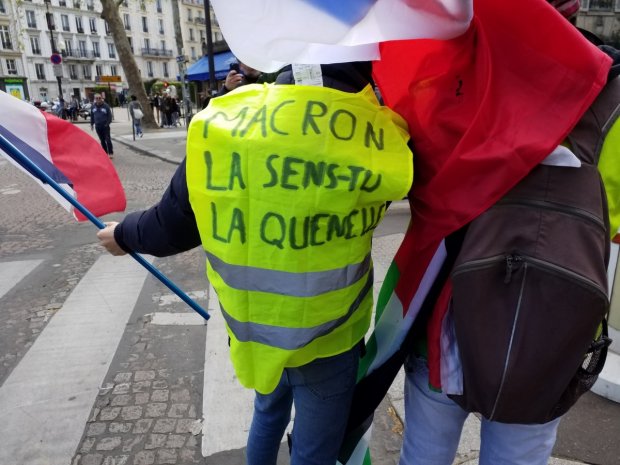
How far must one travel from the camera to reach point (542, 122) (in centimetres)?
102

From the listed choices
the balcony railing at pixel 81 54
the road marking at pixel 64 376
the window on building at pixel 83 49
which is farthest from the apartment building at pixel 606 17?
the window on building at pixel 83 49

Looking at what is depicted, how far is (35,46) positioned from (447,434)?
67.1 meters

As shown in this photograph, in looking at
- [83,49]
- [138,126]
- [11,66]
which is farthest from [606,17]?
[83,49]

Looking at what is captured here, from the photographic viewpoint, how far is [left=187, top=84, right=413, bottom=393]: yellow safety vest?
107cm

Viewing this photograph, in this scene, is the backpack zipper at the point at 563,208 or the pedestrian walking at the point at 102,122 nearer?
the backpack zipper at the point at 563,208

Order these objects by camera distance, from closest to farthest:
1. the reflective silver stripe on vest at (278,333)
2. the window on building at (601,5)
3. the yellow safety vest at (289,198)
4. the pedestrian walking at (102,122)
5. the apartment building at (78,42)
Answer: the yellow safety vest at (289,198)
the reflective silver stripe on vest at (278,333)
the window on building at (601,5)
the pedestrian walking at (102,122)
the apartment building at (78,42)

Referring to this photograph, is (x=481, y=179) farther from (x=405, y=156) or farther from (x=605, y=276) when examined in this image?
(x=605, y=276)

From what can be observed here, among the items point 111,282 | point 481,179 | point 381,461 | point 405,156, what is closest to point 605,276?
point 481,179

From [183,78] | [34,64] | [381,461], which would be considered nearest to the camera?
[381,461]

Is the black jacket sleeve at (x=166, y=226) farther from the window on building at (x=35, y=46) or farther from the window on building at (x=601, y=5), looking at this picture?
the window on building at (x=35, y=46)

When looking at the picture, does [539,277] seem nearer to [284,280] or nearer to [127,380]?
[284,280]

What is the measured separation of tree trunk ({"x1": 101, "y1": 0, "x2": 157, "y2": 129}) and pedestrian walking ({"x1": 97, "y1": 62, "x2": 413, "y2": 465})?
20753 millimetres

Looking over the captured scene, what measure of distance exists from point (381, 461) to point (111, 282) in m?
3.04

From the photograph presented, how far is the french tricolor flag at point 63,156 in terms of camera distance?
2.31 meters
